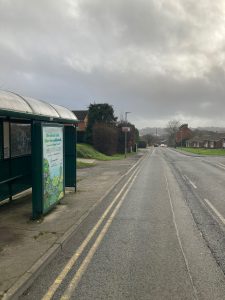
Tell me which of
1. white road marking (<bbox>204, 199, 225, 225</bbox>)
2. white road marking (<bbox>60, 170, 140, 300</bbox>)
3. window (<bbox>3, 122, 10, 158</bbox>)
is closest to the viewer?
white road marking (<bbox>60, 170, 140, 300</bbox>)

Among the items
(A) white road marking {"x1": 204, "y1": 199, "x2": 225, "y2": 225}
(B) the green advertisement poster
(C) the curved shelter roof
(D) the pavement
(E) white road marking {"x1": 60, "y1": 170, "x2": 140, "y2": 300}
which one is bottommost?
(E) white road marking {"x1": 60, "y1": 170, "x2": 140, "y2": 300}

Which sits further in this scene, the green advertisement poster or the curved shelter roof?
the green advertisement poster

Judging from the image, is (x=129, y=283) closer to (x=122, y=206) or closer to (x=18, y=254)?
(x=18, y=254)

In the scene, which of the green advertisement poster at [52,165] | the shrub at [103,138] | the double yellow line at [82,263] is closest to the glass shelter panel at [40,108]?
the green advertisement poster at [52,165]

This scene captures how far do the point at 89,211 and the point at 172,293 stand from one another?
6112 millimetres

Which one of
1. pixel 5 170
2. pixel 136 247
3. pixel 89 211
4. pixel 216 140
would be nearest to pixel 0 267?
pixel 136 247

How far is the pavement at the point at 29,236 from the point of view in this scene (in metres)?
5.95

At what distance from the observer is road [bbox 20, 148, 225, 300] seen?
5523 mm

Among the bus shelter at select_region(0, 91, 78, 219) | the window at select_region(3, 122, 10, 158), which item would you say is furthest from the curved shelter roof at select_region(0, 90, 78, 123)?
the window at select_region(3, 122, 10, 158)

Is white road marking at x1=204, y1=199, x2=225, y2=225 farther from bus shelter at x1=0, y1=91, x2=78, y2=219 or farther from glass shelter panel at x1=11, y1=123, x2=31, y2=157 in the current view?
glass shelter panel at x1=11, y1=123, x2=31, y2=157

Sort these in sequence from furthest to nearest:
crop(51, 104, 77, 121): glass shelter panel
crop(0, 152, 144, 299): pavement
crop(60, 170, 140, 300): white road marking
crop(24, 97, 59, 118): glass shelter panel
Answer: crop(51, 104, 77, 121): glass shelter panel
crop(24, 97, 59, 118): glass shelter panel
crop(0, 152, 144, 299): pavement
crop(60, 170, 140, 300): white road marking

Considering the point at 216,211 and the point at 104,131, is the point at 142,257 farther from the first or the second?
the point at 104,131

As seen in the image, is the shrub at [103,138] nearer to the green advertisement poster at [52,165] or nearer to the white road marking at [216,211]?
the white road marking at [216,211]

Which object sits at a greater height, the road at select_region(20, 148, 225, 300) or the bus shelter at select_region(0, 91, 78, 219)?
the bus shelter at select_region(0, 91, 78, 219)
